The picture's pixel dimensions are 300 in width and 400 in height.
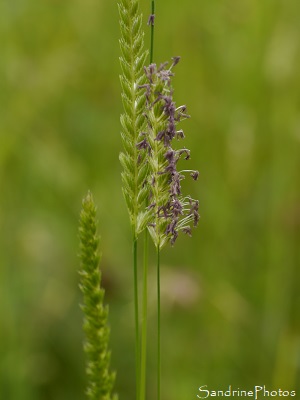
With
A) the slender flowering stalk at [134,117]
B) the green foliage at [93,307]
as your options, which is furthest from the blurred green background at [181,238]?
the slender flowering stalk at [134,117]

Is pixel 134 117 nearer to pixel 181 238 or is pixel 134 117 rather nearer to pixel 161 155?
pixel 161 155

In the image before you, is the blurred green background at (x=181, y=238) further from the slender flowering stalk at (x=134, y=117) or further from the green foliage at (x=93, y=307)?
the slender flowering stalk at (x=134, y=117)

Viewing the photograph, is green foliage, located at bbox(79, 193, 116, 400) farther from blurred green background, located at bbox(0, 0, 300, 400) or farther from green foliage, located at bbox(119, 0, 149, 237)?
blurred green background, located at bbox(0, 0, 300, 400)

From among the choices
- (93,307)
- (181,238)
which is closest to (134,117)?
(93,307)

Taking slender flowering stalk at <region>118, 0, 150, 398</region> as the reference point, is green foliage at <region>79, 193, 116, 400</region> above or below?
below

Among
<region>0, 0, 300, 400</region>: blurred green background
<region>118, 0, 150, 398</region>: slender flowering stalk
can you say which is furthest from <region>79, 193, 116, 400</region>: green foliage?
<region>0, 0, 300, 400</region>: blurred green background

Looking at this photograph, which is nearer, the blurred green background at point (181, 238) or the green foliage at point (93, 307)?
the green foliage at point (93, 307)
